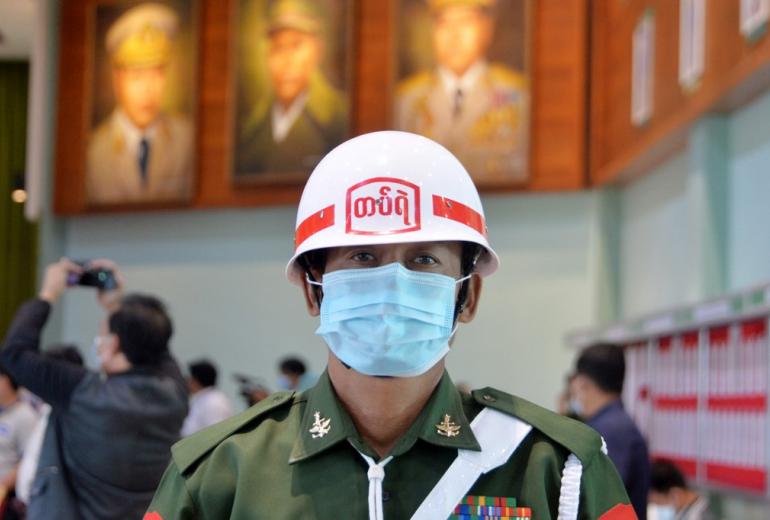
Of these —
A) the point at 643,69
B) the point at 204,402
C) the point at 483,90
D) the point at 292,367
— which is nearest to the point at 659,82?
the point at 643,69

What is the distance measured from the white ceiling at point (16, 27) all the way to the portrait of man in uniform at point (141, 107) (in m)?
0.95

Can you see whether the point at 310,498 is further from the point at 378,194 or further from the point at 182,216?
the point at 182,216

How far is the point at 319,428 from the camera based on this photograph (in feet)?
6.54

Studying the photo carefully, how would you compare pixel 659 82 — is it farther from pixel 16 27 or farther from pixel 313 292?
pixel 16 27

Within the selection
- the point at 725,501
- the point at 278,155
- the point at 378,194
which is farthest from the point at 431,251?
the point at 278,155

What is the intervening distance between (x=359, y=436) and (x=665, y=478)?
16.7ft

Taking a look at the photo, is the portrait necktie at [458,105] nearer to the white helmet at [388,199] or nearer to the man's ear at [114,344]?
the man's ear at [114,344]

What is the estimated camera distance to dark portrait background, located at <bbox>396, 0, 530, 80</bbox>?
41.1ft

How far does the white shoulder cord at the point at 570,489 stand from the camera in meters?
1.88

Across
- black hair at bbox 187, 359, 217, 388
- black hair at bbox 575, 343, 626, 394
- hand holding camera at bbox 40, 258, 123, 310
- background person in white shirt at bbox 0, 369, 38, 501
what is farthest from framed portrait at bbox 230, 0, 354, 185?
black hair at bbox 575, 343, 626, 394

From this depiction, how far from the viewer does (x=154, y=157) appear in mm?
14047

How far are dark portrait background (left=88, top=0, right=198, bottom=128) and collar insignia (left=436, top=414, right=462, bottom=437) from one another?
12.4 meters

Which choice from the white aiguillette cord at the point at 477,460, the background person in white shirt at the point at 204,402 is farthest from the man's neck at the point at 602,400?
the background person in white shirt at the point at 204,402

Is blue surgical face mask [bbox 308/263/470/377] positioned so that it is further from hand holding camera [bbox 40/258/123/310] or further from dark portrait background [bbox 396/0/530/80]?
dark portrait background [bbox 396/0/530/80]
